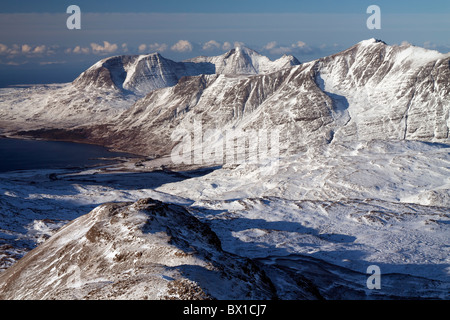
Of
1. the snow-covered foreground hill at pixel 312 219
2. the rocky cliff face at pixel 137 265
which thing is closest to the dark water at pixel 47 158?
the snow-covered foreground hill at pixel 312 219

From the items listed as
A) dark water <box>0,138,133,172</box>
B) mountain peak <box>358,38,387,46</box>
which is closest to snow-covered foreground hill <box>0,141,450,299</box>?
dark water <box>0,138,133,172</box>

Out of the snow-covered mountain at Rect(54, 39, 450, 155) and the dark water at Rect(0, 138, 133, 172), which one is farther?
the dark water at Rect(0, 138, 133, 172)

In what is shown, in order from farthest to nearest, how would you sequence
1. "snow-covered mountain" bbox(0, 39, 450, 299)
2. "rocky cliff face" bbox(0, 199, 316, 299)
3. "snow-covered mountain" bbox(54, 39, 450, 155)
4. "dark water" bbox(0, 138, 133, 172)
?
"dark water" bbox(0, 138, 133, 172), "snow-covered mountain" bbox(54, 39, 450, 155), "snow-covered mountain" bbox(0, 39, 450, 299), "rocky cliff face" bbox(0, 199, 316, 299)

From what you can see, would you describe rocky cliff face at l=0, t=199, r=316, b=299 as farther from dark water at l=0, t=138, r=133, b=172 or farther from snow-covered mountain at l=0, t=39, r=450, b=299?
dark water at l=0, t=138, r=133, b=172

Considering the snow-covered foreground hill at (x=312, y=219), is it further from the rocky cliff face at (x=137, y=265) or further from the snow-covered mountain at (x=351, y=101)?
the snow-covered mountain at (x=351, y=101)

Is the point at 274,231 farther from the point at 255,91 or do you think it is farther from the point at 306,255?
the point at 255,91

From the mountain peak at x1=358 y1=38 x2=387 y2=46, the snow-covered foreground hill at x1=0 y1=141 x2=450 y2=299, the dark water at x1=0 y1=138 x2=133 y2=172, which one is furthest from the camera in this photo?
the mountain peak at x1=358 y1=38 x2=387 y2=46

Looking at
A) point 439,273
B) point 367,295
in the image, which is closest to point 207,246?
point 367,295

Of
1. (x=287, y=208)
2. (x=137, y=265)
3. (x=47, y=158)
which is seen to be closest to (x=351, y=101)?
(x=287, y=208)

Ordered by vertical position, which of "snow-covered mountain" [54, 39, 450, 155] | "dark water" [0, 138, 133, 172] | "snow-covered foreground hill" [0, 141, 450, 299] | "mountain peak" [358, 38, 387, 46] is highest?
"mountain peak" [358, 38, 387, 46]
